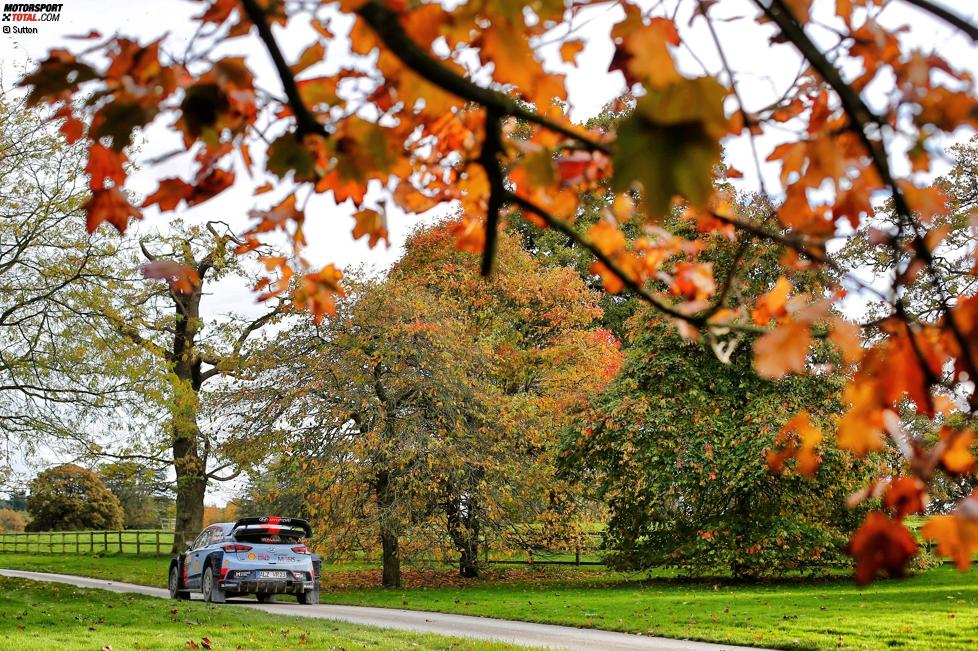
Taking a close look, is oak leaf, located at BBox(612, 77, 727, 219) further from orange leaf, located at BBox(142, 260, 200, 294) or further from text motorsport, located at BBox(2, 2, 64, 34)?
text motorsport, located at BBox(2, 2, 64, 34)

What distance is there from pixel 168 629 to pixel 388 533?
284 inches

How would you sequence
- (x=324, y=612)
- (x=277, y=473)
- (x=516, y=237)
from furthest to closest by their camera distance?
1. (x=516, y=237)
2. (x=277, y=473)
3. (x=324, y=612)

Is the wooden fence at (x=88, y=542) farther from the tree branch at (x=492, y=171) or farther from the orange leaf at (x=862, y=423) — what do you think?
the orange leaf at (x=862, y=423)

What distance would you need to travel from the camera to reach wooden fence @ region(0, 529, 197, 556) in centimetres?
3281

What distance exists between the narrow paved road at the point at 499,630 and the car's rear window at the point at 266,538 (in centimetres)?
101

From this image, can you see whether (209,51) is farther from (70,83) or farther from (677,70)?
(677,70)

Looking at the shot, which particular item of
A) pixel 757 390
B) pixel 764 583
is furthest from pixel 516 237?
pixel 764 583

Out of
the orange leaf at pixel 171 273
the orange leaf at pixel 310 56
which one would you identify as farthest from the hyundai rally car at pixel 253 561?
the orange leaf at pixel 310 56

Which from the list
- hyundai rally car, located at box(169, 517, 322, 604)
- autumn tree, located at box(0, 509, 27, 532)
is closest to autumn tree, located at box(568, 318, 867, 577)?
hyundai rally car, located at box(169, 517, 322, 604)

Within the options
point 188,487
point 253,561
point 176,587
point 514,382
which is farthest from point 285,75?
point 188,487

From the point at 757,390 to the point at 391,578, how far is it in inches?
328

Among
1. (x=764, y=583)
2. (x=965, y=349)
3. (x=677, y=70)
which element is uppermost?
(x=677, y=70)

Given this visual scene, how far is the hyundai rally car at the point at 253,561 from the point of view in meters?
13.8

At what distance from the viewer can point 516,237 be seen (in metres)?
23.9
